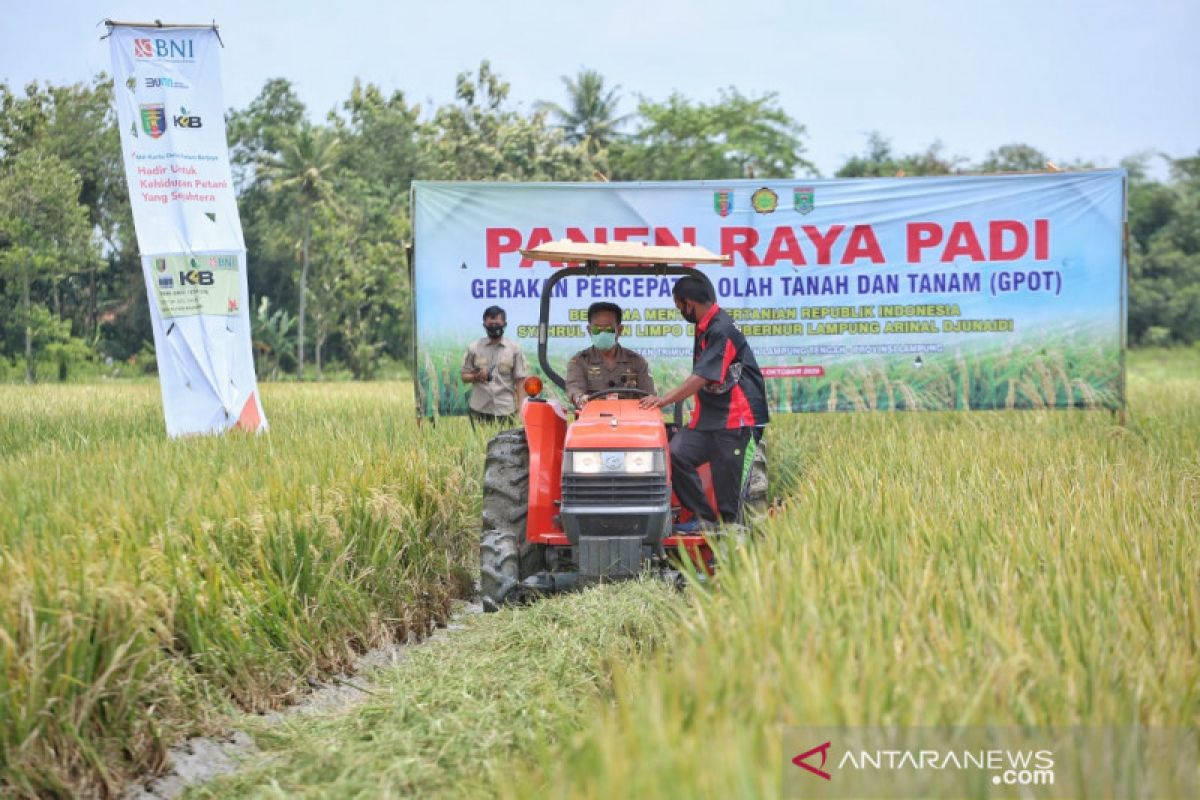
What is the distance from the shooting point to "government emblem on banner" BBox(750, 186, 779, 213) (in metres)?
11.7

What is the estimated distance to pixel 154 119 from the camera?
10.8 m

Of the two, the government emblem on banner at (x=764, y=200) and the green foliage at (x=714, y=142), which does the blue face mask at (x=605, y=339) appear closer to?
the government emblem on banner at (x=764, y=200)

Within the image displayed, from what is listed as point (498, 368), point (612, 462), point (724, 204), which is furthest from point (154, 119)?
point (612, 462)

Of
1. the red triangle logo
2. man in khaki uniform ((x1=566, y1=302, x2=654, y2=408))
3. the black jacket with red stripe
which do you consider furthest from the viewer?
man in khaki uniform ((x1=566, y1=302, x2=654, y2=408))

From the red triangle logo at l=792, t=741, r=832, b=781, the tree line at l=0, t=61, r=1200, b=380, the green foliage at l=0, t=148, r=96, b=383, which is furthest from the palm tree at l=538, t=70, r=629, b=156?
the red triangle logo at l=792, t=741, r=832, b=781

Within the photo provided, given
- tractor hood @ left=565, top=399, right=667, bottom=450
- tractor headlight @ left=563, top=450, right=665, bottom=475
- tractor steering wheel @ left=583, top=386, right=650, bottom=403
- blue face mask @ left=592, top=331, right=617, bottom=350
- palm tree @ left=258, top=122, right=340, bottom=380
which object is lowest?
tractor headlight @ left=563, top=450, right=665, bottom=475

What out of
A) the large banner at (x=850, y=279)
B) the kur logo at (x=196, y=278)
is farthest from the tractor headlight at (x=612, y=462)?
the kur logo at (x=196, y=278)

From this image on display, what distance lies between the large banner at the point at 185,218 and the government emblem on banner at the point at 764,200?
466cm

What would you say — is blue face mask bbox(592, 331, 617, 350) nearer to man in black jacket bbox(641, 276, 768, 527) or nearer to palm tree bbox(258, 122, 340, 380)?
man in black jacket bbox(641, 276, 768, 527)

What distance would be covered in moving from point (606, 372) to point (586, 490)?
107 centimetres

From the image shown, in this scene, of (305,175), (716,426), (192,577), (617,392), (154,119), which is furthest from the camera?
(305,175)

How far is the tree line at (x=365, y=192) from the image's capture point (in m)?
38.2

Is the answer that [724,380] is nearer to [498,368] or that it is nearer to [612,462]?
[612,462]

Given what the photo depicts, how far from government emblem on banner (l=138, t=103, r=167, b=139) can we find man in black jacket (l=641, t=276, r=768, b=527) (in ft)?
19.8
